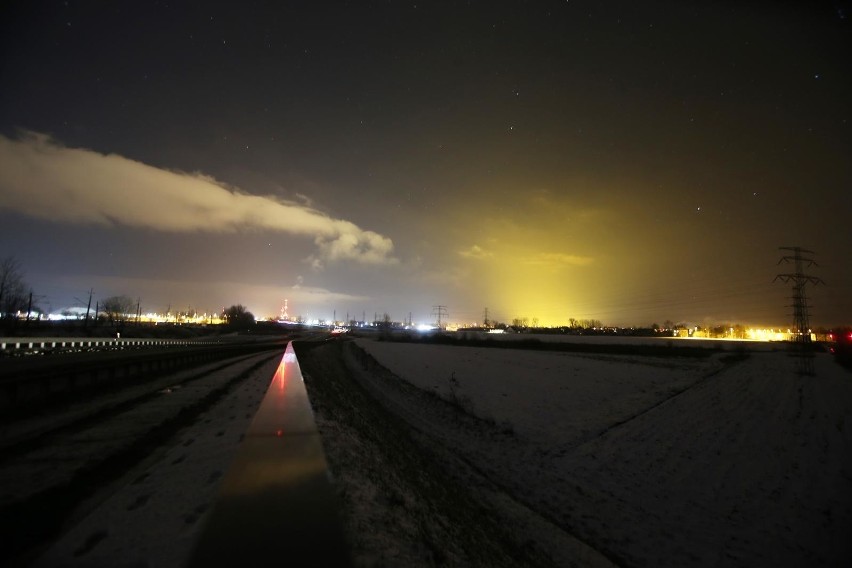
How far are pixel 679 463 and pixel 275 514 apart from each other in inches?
618

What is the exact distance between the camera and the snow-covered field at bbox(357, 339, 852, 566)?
9508 millimetres

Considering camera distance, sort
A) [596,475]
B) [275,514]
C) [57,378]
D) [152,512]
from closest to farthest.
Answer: [275,514], [152,512], [596,475], [57,378]

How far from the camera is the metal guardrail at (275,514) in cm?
206

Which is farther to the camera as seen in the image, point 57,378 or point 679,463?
point 57,378

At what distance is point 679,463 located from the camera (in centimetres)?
1396

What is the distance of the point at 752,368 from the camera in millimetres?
35312

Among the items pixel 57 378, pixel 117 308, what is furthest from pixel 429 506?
pixel 117 308

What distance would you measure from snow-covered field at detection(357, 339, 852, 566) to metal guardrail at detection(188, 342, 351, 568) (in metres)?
8.44

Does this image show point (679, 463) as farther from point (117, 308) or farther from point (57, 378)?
point (117, 308)

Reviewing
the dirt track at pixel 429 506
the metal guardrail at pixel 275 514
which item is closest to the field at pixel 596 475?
the dirt track at pixel 429 506

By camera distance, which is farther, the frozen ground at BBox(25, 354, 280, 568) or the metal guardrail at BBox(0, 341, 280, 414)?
the metal guardrail at BBox(0, 341, 280, 414)

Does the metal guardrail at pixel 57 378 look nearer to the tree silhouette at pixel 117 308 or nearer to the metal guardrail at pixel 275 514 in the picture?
the metal guardrail at pixel 275 514

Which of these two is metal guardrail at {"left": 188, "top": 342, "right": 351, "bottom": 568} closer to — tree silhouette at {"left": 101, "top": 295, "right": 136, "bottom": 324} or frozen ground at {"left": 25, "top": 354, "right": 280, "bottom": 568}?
frozen ground at {"left": 25, "top": 354, "right": 280, "bottom": 568}

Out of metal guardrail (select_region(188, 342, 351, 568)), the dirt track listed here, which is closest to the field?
the dirt track
